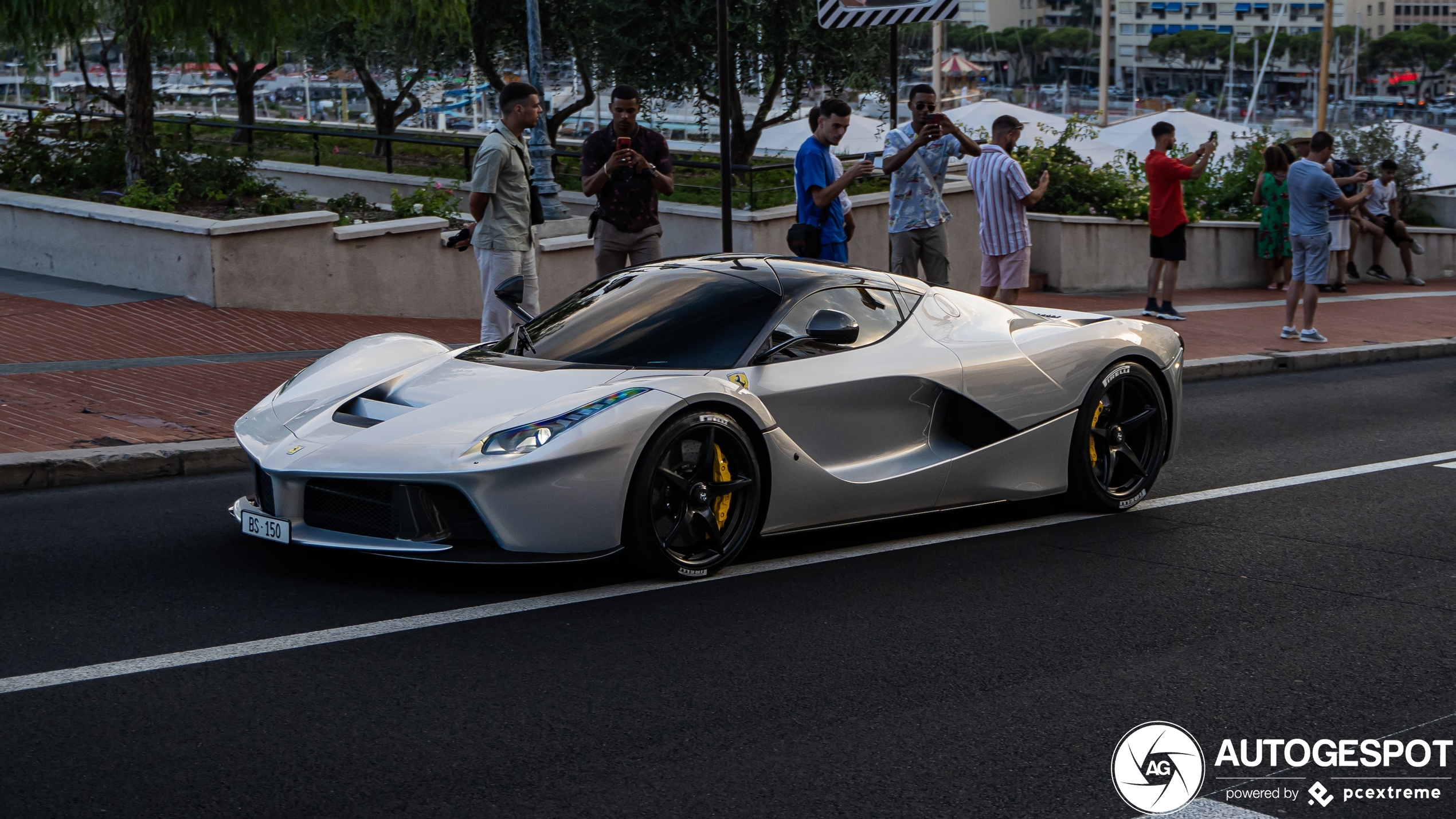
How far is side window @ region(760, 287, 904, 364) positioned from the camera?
6.09 m

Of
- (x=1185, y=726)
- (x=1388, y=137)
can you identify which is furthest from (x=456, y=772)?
(x=1388, y=137)

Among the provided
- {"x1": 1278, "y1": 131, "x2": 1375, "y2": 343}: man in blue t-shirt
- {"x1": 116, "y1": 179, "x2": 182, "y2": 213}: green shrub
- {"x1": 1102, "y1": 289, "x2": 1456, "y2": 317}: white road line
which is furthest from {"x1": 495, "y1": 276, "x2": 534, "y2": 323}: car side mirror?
{"x1": 1102, "y1": 289, "x2": 1456, "y2": 317}: white road line

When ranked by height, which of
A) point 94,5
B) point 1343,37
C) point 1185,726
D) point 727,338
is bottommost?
point 1185,726

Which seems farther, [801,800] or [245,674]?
[245,674]

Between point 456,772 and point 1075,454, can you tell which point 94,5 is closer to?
point 1075,454

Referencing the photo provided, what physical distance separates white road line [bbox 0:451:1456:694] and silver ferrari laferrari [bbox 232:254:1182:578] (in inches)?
5.9

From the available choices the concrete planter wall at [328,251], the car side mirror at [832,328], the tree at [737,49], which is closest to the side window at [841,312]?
the car side mirror at [832,328]

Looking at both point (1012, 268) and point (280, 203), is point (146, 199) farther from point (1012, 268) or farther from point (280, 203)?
point (1012, 268)

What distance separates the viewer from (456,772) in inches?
148

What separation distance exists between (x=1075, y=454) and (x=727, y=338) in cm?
197

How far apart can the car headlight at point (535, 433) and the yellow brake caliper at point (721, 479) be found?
0.51 meters

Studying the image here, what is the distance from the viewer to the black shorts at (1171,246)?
1483cm

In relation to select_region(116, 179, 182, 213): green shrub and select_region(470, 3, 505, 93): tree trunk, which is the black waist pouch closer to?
select_region(116, 179, 182, 213): green shrub

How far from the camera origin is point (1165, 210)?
1468cm
